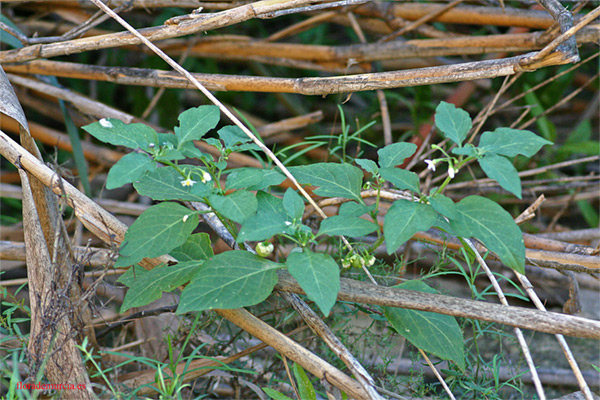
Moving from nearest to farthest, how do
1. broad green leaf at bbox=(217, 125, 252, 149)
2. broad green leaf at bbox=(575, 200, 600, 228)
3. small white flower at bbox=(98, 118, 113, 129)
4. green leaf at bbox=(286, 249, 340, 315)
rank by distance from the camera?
green leaf at bbox=(286, 249, 340, 315), small white flower at bbox=(98, 118, 113, 129), broad green leaf at bbox=(217, 125, 252, 149), broad green leaf at bbox=(575, 200, 600, 228)

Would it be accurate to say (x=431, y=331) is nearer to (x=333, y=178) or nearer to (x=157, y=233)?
(x=333, y=178)

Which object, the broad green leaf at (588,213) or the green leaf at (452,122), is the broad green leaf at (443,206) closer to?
the green leaf at (452,122)

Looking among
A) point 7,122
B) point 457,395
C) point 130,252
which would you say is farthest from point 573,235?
point 7,122

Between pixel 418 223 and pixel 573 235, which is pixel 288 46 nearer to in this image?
pixel 573 235

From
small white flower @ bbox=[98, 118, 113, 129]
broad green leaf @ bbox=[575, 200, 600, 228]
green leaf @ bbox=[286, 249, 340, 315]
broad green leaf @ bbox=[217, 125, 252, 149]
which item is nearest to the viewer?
green leaf @ bbox=[286, 249, 340, 315]

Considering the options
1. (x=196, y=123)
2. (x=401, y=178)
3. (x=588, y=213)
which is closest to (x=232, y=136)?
(x=196, y=123)

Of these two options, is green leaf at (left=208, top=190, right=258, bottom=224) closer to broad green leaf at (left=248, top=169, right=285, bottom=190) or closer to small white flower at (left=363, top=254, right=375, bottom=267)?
broad green leaf at (left=248, top=169, right=285, bottom=190)

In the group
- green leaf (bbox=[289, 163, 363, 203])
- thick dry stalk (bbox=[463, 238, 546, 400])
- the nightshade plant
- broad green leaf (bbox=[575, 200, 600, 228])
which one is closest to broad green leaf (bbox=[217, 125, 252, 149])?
the nightshade plant
